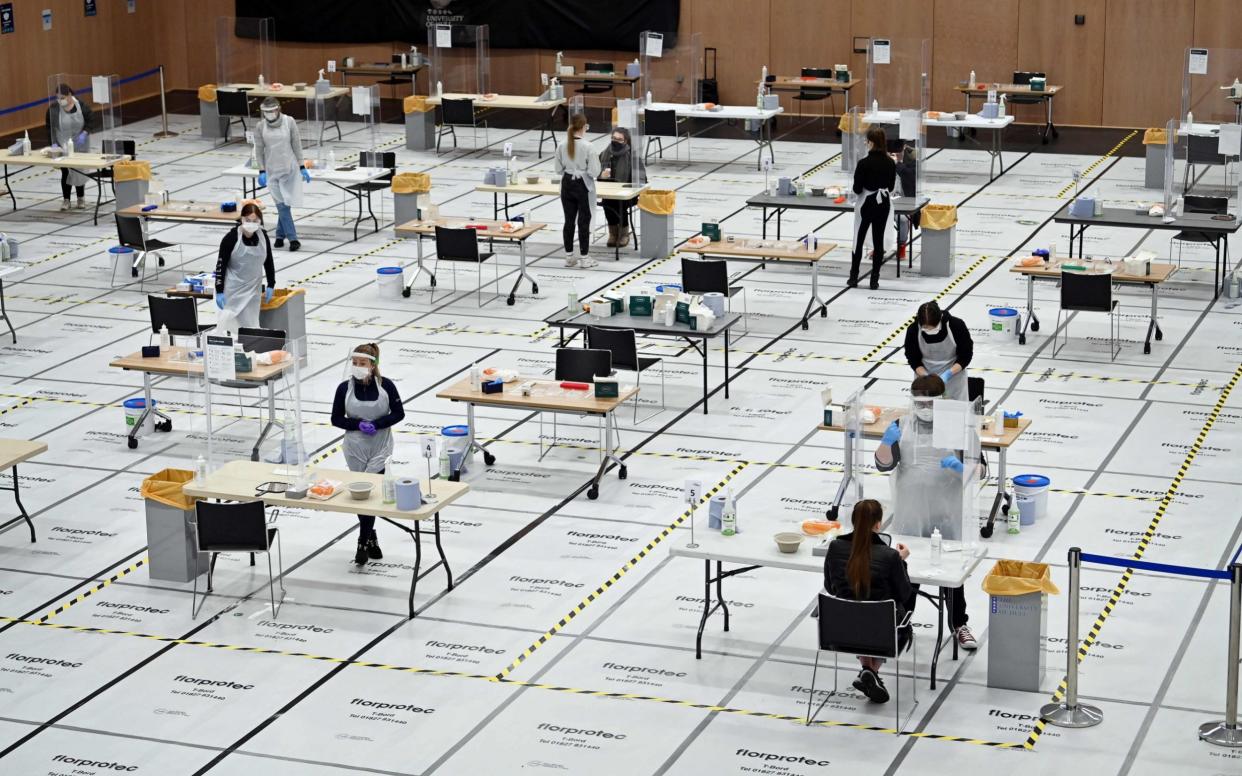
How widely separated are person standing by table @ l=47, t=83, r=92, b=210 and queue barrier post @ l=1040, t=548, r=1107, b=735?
58.8 ft

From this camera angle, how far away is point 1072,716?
33.8 feet

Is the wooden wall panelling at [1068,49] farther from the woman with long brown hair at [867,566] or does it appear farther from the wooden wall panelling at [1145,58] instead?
the woman with long brown hair at [867,566]

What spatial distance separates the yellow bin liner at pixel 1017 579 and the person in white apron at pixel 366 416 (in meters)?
4.23

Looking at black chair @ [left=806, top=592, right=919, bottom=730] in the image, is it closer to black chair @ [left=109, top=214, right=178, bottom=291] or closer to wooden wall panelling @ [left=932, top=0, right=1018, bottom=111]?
black chair @ [left=109, top=214, right=178, bottom=291]

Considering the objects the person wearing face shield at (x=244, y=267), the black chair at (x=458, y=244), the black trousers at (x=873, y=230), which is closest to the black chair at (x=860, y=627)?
the person wearing face shield at (x=244, y=267)

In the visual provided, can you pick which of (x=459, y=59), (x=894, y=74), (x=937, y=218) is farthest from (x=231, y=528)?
(x=459, y=59)

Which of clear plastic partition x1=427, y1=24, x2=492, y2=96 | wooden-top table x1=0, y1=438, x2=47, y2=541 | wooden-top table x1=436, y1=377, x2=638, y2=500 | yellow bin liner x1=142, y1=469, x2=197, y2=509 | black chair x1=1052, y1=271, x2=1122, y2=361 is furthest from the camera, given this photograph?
clear plastic partition x1=427, y1=24, x2=492, y2=96

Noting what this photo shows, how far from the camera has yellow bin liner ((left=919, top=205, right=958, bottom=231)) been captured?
66.7 feet

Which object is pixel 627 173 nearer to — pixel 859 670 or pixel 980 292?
pixel 980 292

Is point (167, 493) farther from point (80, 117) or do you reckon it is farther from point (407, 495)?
point (80, 117)

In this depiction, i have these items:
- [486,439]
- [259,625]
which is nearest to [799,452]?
[486,439]

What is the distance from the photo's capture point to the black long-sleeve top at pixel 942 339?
538 inches

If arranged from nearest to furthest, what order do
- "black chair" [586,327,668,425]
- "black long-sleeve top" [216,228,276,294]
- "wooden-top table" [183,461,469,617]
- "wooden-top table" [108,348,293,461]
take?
"wooden-top table" [183,461,469,617] → "wooden-top table" [108,348,293,461] → "black chair" [586,327,668,425] → "black long-sleeve top" [216,228,276,294]

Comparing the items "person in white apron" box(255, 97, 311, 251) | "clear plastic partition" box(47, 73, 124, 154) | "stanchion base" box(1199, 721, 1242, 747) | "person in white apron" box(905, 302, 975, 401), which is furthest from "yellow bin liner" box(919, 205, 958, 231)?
"clear plastic partition" box(47, 73, 124, 154)
